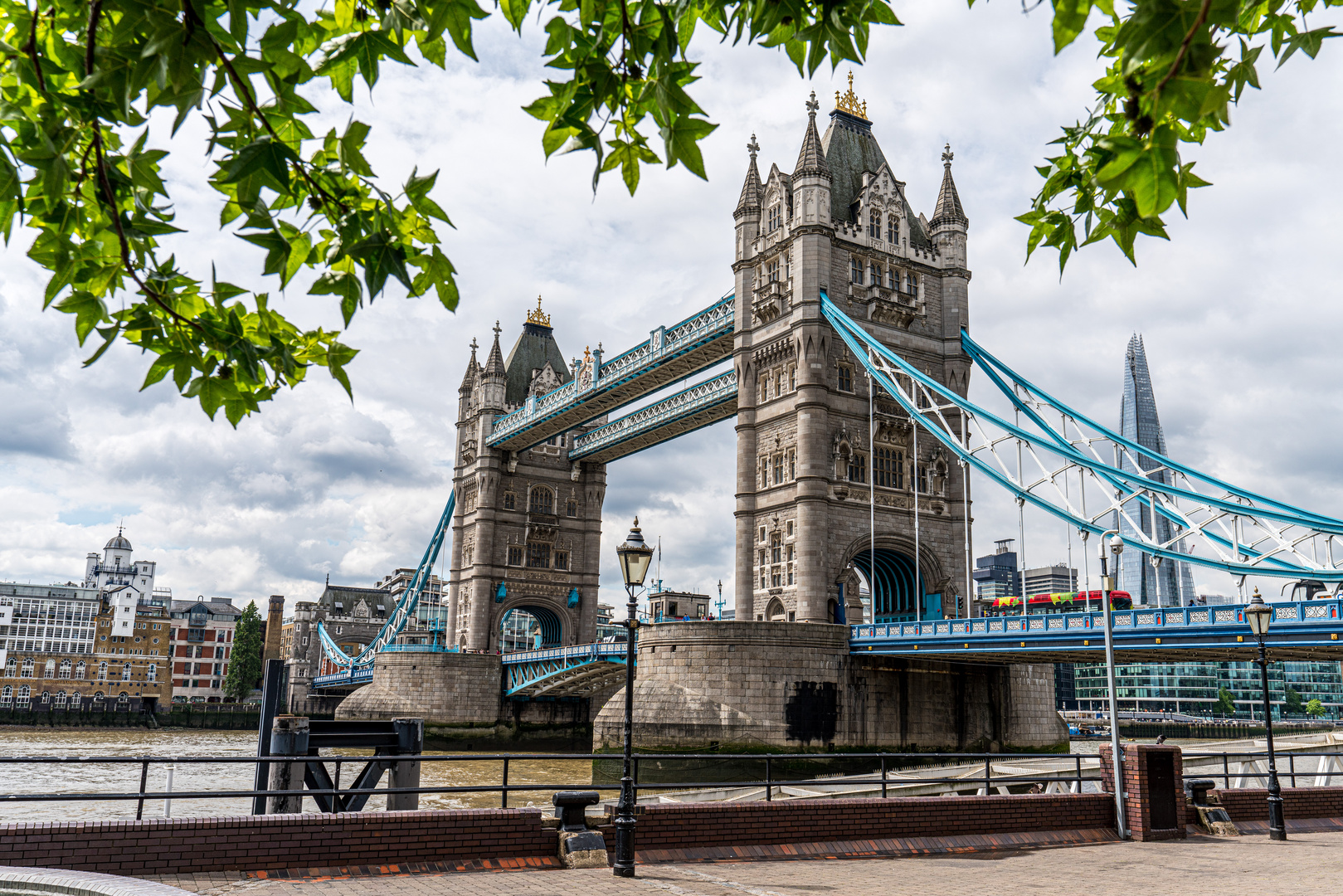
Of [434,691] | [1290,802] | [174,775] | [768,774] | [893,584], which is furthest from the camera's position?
[434,691]

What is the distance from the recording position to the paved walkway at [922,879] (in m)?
8.66

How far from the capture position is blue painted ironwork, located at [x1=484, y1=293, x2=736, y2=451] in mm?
40344

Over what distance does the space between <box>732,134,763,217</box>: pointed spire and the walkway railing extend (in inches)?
794

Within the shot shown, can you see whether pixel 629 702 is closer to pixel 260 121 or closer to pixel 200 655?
pixel 260 121

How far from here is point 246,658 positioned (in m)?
86.4

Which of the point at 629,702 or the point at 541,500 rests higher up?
the point at 541,500

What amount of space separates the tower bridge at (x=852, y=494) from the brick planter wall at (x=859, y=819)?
1217 centimetres

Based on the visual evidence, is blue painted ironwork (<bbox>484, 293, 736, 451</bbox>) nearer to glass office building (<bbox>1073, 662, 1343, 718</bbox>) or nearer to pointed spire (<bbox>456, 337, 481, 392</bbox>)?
pointed spire (<bbox>456, 337, 481, 392</bbox>)

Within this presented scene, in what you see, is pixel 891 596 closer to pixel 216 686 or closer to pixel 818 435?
pixel 818 435

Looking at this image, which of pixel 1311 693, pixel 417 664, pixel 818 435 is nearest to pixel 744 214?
pixel 818 435

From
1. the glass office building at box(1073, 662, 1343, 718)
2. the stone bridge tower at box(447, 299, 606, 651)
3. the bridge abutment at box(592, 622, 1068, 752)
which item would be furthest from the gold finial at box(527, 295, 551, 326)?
the glass office building at box(1073, 662, 1343, 718)

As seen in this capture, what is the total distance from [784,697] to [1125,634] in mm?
9570

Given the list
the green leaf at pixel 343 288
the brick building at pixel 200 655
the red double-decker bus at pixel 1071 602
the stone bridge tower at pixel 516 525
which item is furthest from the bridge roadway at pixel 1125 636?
the brick building at pixel 200 655

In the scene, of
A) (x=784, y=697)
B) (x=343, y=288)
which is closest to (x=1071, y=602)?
(x=784, y=697)
